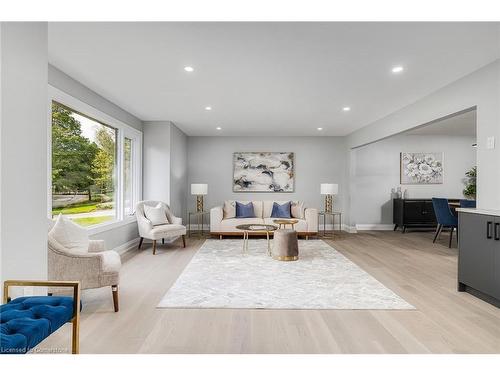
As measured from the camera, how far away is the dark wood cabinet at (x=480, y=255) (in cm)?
299

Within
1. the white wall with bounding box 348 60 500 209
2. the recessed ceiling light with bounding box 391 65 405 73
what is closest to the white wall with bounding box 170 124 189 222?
the recessed ceiling light with bounding box 391 65 405 73

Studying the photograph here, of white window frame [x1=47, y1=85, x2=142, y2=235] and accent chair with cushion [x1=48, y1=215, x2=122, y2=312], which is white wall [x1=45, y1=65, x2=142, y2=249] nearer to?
white window frame [x1=47, y1=85, x2=142, y2=235]

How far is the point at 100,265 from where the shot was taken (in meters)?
2.88

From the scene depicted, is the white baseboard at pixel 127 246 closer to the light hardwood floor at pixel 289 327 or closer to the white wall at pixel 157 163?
the white wall at pixel 157 163

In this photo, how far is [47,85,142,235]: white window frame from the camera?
3621 mm

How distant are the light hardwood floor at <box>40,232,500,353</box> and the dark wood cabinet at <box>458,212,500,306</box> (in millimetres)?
137

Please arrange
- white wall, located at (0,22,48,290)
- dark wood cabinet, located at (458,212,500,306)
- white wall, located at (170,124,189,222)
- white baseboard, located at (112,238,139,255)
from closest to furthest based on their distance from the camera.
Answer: white wall, located at (0,22,48,290)
dark wood cabinet, located at (458,212,500,306)
white baseboard, located at (112,238,139,255)
white wall, located at (170,124,189,222)

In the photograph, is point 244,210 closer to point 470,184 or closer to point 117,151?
point 117,151

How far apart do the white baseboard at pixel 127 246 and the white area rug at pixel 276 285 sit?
1.30 metres

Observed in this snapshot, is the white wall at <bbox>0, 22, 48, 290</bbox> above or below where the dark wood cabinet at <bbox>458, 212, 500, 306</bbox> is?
above

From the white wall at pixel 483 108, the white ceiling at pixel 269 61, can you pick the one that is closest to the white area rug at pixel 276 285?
the white wall at pixel 483 108
